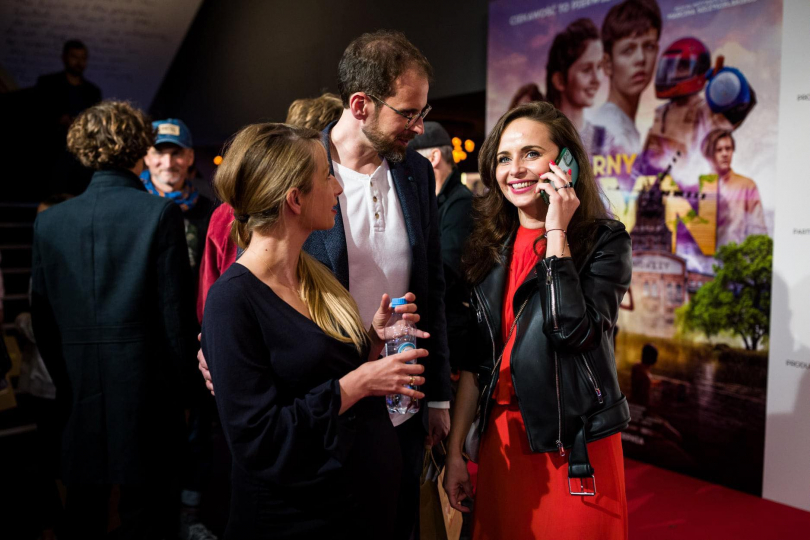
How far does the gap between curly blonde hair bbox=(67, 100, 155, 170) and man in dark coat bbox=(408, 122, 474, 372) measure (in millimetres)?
1198

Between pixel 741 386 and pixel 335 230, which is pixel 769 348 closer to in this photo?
pixel 741 386

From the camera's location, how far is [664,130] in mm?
4199

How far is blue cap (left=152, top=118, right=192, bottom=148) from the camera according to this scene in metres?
3.59

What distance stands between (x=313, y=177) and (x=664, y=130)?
10.9 feet

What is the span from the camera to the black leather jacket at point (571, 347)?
5.42 feet

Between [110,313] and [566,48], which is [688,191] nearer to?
[566,48]

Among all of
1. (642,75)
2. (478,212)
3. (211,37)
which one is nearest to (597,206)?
(478,212)

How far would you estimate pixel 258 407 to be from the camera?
138 centimetres

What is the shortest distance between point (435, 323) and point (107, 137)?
1.45 meters

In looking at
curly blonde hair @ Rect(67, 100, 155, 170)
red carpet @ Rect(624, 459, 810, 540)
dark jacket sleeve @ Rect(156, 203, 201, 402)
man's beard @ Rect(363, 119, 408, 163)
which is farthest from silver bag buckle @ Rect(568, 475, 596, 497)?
curly blonde hair @ Rect(67, 100, 155, 170)

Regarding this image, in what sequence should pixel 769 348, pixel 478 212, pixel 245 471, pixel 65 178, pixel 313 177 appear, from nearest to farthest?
pixel 245 471 → pixel 313 177 → pixel 478 212 → pixel 769 348 → pixel 65 178

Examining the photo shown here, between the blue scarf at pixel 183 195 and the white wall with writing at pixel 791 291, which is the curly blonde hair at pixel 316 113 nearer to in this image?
the blue scarf at pixel 183 195

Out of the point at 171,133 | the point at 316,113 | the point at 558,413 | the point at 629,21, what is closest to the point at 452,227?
A: the point at 316,113

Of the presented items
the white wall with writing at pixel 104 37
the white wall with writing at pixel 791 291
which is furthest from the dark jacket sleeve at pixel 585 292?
the white wall with writing at pixel 104 37
